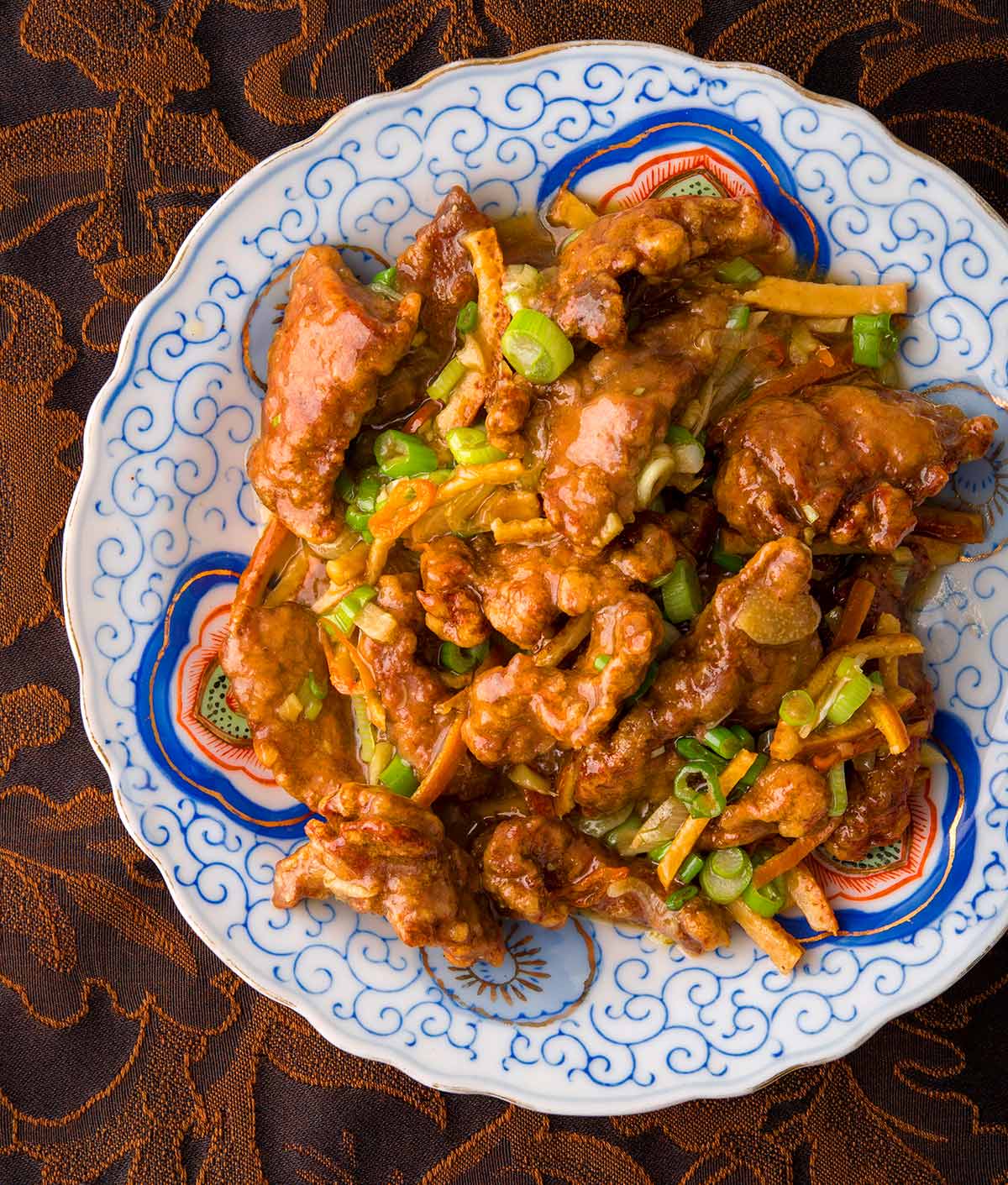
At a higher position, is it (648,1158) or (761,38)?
(761,38)

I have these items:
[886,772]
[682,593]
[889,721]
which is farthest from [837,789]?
[682,593]

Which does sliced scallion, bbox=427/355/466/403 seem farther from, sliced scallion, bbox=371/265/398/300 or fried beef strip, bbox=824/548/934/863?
fried beef strip, bbox=824/548/934/863

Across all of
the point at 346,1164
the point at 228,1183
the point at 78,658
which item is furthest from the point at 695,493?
the point at 228,1183

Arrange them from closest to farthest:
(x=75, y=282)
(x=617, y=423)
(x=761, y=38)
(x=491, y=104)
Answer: (x=617, y=423) < (x=491, y=104) < (x=761, y=38) < (x=75, y=282)

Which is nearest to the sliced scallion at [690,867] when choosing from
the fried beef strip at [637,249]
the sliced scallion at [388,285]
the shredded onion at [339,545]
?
the shredded onion at [339,545]

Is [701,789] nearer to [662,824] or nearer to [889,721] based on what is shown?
[662,824]

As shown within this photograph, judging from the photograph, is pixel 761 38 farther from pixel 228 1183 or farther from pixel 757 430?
pixel 228 1183

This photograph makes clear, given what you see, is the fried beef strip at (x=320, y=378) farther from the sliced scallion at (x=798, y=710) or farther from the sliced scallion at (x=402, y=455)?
the sliced scallion at (x=798, y=710)
